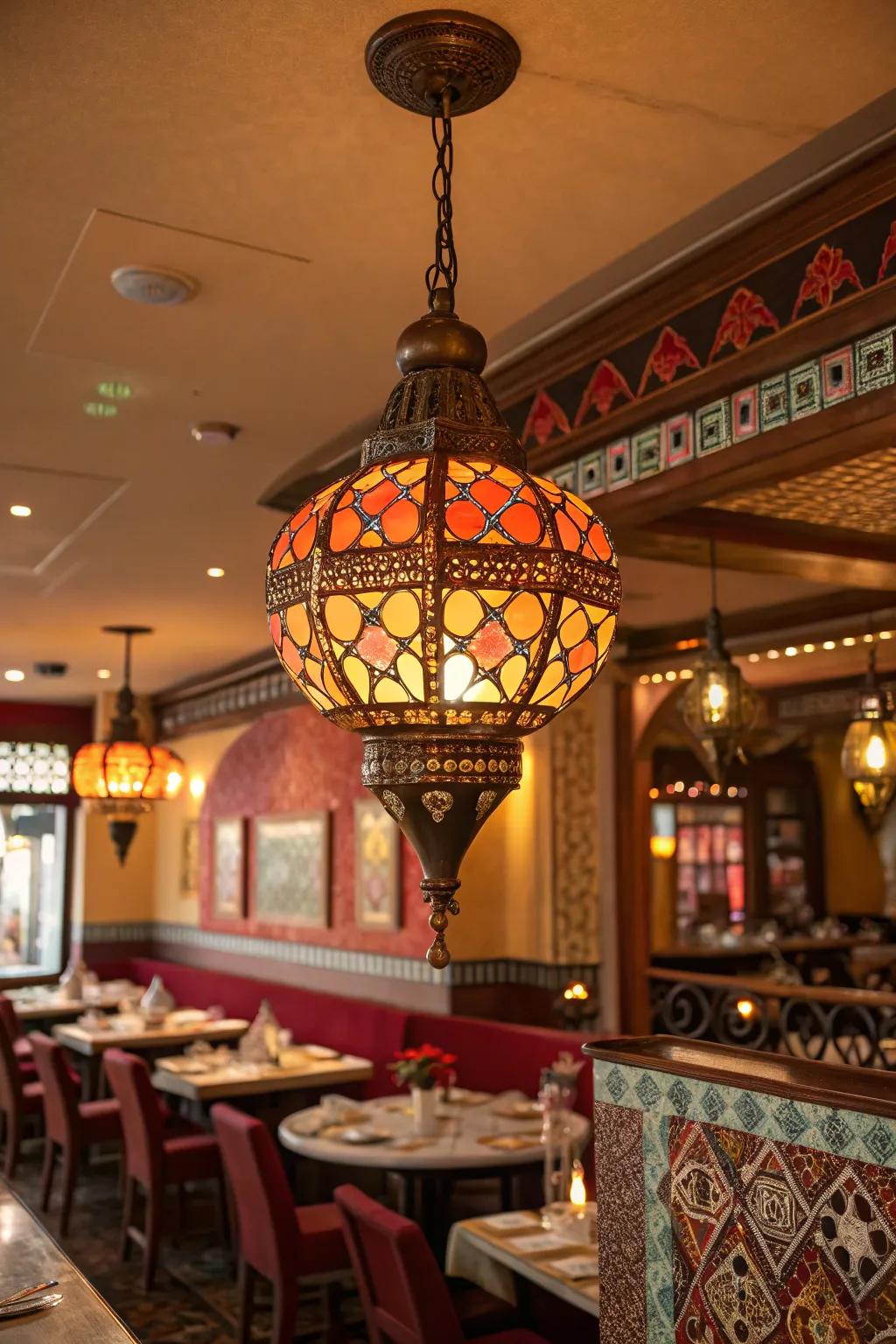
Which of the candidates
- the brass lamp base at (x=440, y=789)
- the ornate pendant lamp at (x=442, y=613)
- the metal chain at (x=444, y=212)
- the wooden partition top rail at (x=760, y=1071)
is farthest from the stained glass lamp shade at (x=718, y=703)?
the brass lamp base at (x=440, y=789)

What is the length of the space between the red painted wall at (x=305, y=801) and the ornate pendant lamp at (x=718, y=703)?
3.46m

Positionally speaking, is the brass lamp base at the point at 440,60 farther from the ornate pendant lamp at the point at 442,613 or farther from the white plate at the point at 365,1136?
the white plate at the point at 365,1136

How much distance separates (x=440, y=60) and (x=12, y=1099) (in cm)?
751

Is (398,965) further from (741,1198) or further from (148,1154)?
(741,1198)

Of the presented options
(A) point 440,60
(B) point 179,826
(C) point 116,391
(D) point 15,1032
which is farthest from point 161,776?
(A) point 440,60

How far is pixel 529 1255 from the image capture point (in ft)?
12.2


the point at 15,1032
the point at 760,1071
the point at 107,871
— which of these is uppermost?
the point at 107,871

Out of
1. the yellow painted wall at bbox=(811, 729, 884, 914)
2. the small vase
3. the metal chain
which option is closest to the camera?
the metal chain

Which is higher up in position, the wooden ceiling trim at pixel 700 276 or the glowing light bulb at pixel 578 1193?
the wooden ceiling trim at pixel 700 276

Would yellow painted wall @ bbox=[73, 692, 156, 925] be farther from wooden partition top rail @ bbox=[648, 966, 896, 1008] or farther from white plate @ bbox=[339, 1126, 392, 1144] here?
white plate @ bbox=[339, 1126, 392, 1144]

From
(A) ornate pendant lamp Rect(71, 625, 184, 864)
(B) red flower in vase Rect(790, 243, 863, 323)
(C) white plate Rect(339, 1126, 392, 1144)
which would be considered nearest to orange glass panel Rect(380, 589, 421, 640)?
(B) red flower in vase Rect(790, 243, 863, 323)

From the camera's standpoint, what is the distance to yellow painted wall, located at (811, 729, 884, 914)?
49.0 ft

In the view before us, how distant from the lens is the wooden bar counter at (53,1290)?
7.77ft

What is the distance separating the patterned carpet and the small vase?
3.11ft
